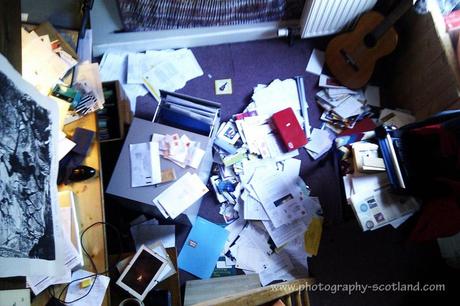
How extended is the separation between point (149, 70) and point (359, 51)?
145cm

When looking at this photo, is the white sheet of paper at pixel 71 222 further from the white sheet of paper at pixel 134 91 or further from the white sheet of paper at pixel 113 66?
the white sheet of paper at pixel 113 66

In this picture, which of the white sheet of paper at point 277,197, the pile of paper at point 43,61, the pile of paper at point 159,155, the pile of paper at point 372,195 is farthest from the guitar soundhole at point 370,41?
the pile of paper at point 43,61

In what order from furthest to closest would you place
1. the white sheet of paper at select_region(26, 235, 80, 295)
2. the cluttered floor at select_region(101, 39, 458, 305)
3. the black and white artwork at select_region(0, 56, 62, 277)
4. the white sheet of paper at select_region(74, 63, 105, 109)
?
the cluttered floor at select_region(101, 39, 458, 305), the white sheet of paper at select_region(74, 63, 105, 109), the white sheet of paper at select_region(26, 235, 80, 295), the black and white artwork at select_region(0, 56, 62, 277)

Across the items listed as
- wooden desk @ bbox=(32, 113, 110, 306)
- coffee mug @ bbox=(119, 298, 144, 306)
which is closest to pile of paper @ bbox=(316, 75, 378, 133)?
wooden desk @ bbox=(32, 113, 110, 306)

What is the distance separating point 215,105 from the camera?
2.06 m

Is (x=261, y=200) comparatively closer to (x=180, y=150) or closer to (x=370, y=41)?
(x=180, y=150)

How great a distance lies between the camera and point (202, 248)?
7.54ft

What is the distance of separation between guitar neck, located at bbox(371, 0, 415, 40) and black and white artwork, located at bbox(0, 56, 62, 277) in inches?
79.2

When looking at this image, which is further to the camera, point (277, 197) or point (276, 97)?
point (276, 97)

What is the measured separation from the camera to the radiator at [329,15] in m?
2.33

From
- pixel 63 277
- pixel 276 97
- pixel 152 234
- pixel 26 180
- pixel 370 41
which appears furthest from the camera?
pixel 276 97

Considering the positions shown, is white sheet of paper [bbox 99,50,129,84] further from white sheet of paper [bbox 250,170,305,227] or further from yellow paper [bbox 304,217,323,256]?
yellow paper [bbox 304,217,323,256]

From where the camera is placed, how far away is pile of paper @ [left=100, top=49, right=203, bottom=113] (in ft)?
8.65

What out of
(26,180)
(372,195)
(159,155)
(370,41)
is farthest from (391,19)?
(26,180)
